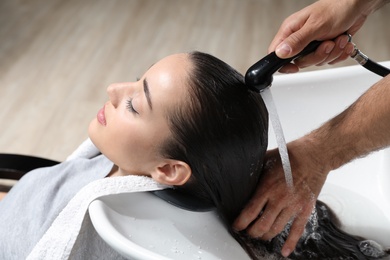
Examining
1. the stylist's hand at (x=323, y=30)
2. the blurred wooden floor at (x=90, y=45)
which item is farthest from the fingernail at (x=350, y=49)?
the blurred wooden floor at (x=90, y=45)

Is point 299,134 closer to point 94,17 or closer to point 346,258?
point 346,258

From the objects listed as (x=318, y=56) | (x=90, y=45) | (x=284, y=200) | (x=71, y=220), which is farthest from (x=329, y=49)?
(x=90, y=45)

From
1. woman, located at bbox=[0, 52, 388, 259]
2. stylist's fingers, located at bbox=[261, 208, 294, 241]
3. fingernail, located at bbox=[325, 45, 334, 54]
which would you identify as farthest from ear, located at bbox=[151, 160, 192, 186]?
fingernail, located at bbox=[325, 45, 334, 54]

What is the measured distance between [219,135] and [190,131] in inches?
2.1

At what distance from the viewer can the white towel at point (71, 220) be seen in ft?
3.28

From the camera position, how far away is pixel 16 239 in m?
1.23

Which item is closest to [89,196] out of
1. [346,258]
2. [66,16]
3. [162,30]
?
[346,258]

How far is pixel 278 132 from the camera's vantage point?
109 centimetres

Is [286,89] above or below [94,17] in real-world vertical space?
above

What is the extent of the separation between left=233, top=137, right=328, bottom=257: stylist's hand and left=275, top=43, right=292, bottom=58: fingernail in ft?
0.75

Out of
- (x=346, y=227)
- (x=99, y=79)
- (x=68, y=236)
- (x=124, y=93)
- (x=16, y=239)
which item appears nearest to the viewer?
(x=68, y=236)

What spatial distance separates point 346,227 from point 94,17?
1.93 metres

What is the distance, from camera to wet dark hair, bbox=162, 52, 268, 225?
1023 millimetres

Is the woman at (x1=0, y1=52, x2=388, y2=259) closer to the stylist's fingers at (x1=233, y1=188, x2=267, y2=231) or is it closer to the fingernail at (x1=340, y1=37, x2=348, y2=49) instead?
the stylist's fingers at (x1=233, y1=188, x2=267, y2=231)
